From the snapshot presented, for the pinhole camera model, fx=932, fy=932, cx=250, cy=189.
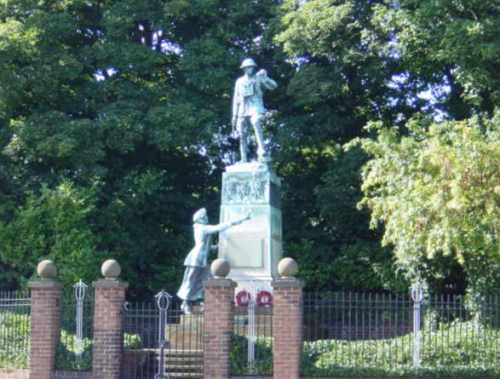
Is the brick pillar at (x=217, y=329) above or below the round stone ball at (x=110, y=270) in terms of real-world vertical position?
below

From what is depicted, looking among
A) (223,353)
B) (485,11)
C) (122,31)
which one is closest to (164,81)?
(122,31)

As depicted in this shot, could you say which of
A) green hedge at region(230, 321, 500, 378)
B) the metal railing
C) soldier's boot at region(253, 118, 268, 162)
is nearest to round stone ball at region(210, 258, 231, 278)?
green hedge at region(230, 321, 500, 378)

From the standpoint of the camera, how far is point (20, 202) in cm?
2561

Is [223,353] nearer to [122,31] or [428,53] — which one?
[428,53]

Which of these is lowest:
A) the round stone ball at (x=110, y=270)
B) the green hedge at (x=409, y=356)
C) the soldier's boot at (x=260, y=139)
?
the green hedge at (x=409, y=356)

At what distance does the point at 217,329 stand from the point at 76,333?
316cm

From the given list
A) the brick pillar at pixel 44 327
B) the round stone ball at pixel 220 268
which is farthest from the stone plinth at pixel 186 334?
the brick pillar at pixel 44 327

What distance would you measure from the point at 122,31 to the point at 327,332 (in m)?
11.4

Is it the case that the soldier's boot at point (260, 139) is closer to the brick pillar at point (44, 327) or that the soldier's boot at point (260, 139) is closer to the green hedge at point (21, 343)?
the green hedge at point (21, 343)

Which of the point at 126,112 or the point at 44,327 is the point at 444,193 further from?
the point at 126,112

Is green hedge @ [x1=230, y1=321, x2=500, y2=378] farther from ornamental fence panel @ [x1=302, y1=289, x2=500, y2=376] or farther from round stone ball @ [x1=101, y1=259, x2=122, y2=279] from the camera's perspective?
round stone ball @ [x1=101, y1=259, x2=122, y2=279]

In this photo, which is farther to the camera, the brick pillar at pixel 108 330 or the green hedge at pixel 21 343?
the green hedge at pixel 21 343

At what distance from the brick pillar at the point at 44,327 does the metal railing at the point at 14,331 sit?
1.30 m

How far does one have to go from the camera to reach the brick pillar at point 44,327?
52.9 feet
